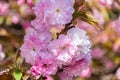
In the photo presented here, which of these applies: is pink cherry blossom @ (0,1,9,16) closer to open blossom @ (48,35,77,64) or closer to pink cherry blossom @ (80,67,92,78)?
pink cherry blossom @ (80,67,92,78)

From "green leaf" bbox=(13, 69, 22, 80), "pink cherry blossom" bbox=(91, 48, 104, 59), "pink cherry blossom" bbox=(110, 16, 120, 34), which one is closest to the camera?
"green leaf" bbox=(13, 69, 22, 80)

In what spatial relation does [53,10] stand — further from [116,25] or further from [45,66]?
[116,25]

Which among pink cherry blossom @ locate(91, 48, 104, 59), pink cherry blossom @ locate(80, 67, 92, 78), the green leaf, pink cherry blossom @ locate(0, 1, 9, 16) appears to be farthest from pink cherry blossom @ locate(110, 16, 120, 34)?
the green leaf

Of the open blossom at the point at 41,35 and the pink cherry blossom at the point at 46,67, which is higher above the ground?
the open blossom at the point at 41,35

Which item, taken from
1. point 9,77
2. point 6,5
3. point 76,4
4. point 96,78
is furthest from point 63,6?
point 96,78

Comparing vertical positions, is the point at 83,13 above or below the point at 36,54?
above

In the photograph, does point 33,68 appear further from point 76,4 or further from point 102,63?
point 102,63

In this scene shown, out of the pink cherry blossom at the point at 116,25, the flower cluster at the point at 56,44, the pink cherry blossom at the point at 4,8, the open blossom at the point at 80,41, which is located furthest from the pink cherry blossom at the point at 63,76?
the pink cherry blossom at the point at 116,25

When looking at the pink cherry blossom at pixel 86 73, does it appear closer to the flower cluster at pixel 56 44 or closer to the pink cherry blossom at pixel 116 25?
the pink cherry blossom at pixel 116 25
